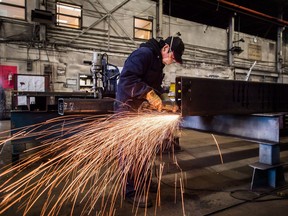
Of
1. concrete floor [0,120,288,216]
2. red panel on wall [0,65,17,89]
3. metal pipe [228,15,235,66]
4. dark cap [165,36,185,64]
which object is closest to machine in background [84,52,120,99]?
concrete floor [0,120,288,216]

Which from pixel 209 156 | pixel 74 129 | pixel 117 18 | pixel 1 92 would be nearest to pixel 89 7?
pixel 117 18

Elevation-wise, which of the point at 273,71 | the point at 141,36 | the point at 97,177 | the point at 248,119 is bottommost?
the point at 97,177

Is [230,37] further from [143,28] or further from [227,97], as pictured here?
[227,97]

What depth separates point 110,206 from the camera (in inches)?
86.8

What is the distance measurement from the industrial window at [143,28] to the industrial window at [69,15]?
2.35 m

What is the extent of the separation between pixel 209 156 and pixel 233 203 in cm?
188

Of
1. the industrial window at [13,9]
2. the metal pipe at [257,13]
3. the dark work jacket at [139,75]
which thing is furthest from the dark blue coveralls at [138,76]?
the metal pipe at [257,13]

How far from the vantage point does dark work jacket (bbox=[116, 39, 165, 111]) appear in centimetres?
220

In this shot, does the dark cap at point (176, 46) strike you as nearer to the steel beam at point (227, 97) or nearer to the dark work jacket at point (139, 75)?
the dark work jacket at point (139, 75)

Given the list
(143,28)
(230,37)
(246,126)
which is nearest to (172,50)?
(246,126)

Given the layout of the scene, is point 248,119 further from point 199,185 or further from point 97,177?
point 97,177

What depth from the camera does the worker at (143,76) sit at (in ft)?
7.13

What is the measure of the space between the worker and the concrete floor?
12.8 inches

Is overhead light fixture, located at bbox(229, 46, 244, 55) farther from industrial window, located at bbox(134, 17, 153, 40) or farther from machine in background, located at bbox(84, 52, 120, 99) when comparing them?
machine in background, located at bbox(84, 52, 120, 99)
